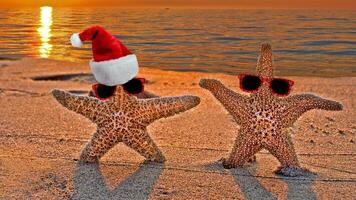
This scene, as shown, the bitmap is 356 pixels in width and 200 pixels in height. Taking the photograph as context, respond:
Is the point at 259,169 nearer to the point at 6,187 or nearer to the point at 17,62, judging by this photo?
the point at 6,187

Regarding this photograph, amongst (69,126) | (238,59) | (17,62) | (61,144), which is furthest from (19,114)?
(238,59)

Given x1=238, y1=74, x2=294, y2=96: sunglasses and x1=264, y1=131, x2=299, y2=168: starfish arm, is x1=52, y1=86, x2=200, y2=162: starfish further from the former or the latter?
x1=264, y1=131, x2=299, y2=168: starfish arm

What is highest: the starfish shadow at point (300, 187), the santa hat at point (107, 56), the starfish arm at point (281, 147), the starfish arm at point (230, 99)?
the santa hat at point (107, 56)

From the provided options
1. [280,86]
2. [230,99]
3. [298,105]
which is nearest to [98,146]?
[230,99]

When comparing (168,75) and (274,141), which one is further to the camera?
(168,75)

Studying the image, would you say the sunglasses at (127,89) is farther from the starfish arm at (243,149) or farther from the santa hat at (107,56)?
the starfish arm at (243,149)

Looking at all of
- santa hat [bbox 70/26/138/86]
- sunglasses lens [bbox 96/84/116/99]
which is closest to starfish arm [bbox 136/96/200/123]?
sunglasses lens [bbox 96/84/116/99]

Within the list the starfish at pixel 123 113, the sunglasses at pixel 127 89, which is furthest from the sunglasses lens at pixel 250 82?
the sunglasses at pixel 127 89
